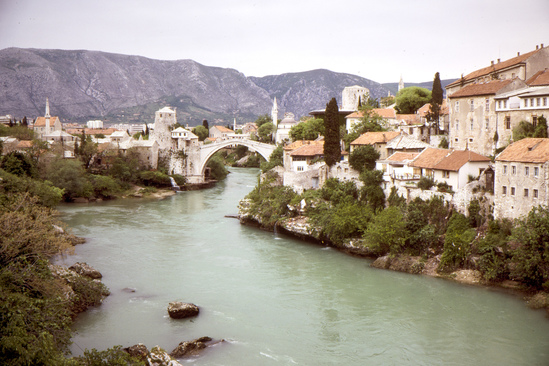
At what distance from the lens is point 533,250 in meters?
16.6

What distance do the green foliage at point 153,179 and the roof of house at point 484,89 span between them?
91.5ft

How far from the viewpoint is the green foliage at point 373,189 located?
80.5 ft

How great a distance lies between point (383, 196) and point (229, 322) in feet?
38.8

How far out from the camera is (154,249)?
78.1 ft

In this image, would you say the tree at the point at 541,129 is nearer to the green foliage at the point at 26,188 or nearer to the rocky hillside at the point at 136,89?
the green foliage at the point at 26,188

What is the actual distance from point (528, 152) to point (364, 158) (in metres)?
9.10

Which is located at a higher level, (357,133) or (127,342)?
(357,133)

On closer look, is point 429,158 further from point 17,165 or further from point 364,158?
point 17,165

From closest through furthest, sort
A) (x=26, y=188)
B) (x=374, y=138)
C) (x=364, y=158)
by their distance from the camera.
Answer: (x=26, y=188)
(x=364, y=158)
(x=374, y=138)

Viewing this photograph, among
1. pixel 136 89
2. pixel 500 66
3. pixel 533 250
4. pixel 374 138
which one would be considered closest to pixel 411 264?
pixel 533 250

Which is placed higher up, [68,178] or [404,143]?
[404,143]

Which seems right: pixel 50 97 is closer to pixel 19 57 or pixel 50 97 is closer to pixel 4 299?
pixel 19 57

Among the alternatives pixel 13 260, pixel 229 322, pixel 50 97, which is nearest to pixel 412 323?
pixel 229 322

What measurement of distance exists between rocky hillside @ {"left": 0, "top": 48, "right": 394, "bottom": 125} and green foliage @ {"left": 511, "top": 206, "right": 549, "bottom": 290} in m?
124
